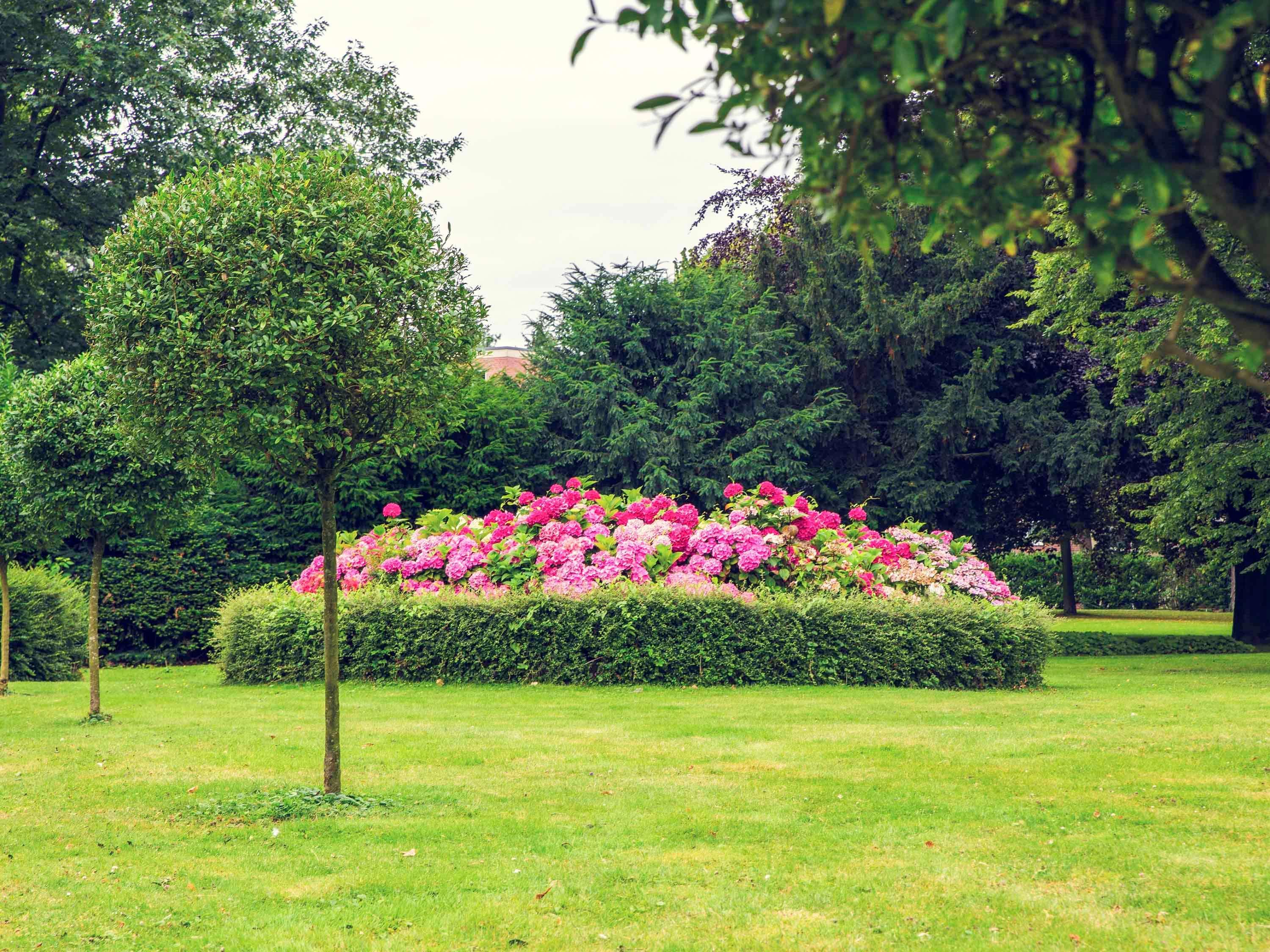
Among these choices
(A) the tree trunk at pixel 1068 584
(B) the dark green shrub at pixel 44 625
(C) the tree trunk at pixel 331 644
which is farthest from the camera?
(A) the tree trunk at pixel 1068 584

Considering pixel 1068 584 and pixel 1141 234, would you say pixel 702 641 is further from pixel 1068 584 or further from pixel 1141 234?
pixel 1068 584

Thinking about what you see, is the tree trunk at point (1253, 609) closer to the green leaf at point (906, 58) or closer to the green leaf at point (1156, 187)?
the green leaf at point (1156, 187)

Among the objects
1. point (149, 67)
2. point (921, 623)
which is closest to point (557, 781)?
point (921, 623)

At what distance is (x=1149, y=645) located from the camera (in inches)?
894

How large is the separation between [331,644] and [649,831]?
2413 mm

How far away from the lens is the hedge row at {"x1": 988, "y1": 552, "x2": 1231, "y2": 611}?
3553 cm

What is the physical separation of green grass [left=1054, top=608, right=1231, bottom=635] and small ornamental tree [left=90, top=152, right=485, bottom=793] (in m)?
20.1

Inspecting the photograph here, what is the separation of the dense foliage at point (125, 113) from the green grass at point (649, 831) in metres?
13.2

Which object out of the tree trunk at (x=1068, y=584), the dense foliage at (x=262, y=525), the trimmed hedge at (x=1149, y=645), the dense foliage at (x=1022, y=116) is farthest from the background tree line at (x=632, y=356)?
the dense foliage at (x=1022, y=116)

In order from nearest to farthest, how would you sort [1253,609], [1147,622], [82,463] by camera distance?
[82,463] < [1253,609] < [1147,622]

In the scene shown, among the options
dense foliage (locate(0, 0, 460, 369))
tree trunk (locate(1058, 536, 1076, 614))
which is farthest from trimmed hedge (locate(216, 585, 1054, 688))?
tree trunk (locate(1058, 536, 1076, 614))

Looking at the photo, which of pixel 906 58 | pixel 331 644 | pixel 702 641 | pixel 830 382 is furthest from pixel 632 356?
pixel 906 58

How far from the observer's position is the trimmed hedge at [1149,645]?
22094 mm

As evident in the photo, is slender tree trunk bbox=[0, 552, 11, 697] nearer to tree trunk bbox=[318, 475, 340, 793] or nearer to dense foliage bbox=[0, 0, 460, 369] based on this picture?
tree trunk bbox=[318, 475, 340, 793]
